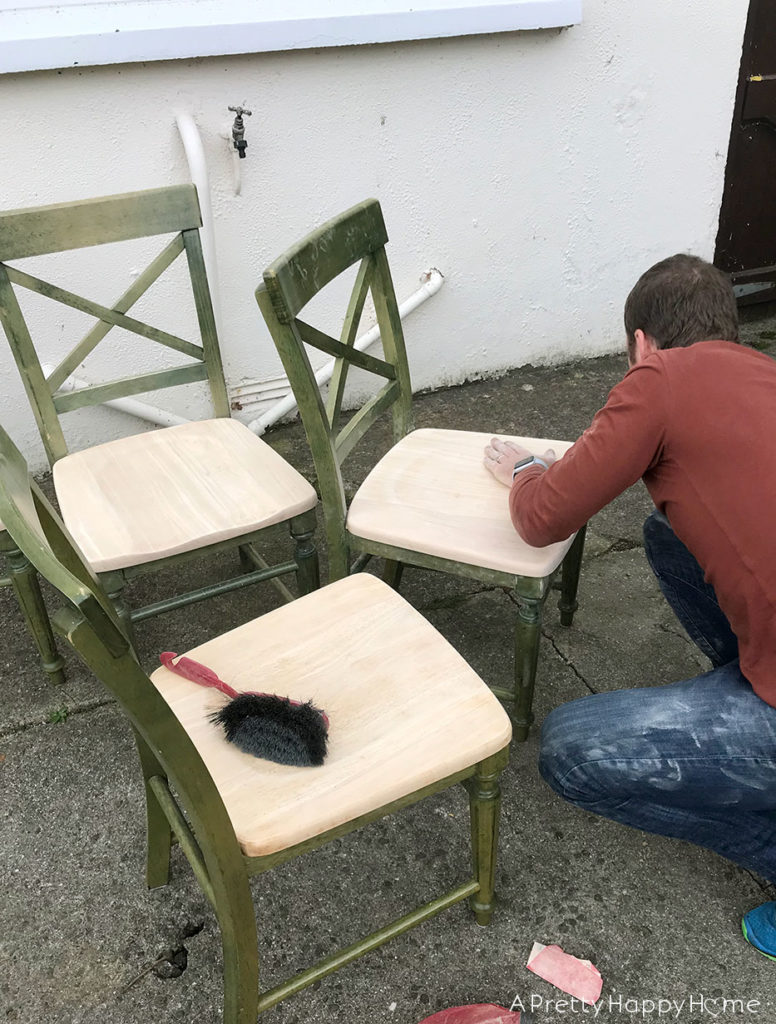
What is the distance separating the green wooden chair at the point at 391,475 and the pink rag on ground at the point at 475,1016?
65 centimetres

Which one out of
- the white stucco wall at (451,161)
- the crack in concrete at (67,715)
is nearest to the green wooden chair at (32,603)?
the crack in concrete at (67,715)

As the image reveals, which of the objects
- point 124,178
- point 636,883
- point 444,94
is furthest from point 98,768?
point 444,94

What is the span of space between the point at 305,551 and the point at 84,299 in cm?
88

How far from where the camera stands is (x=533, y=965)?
1.64m

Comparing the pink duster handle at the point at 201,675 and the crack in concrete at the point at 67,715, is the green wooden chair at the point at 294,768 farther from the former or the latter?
the crack in concrete at the point at 67,715

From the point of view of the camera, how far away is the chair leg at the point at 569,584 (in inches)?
91.9

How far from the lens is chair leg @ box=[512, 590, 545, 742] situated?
1.86 metres

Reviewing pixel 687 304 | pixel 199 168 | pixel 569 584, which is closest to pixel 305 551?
pixel 569 584

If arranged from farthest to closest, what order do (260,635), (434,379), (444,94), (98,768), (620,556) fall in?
(434,379), (444,94), (620,556), (98,768), (260,635)

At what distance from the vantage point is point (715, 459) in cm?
144

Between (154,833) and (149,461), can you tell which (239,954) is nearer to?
(154,833)

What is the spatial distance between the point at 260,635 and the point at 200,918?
636 mm

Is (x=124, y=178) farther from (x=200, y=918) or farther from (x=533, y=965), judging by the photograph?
(x=533, y=965)

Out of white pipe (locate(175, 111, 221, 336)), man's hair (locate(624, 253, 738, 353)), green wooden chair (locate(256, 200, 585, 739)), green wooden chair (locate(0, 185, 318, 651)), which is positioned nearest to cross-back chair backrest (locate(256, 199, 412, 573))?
green wooden chair (locate(256, 200, 585, 739))
